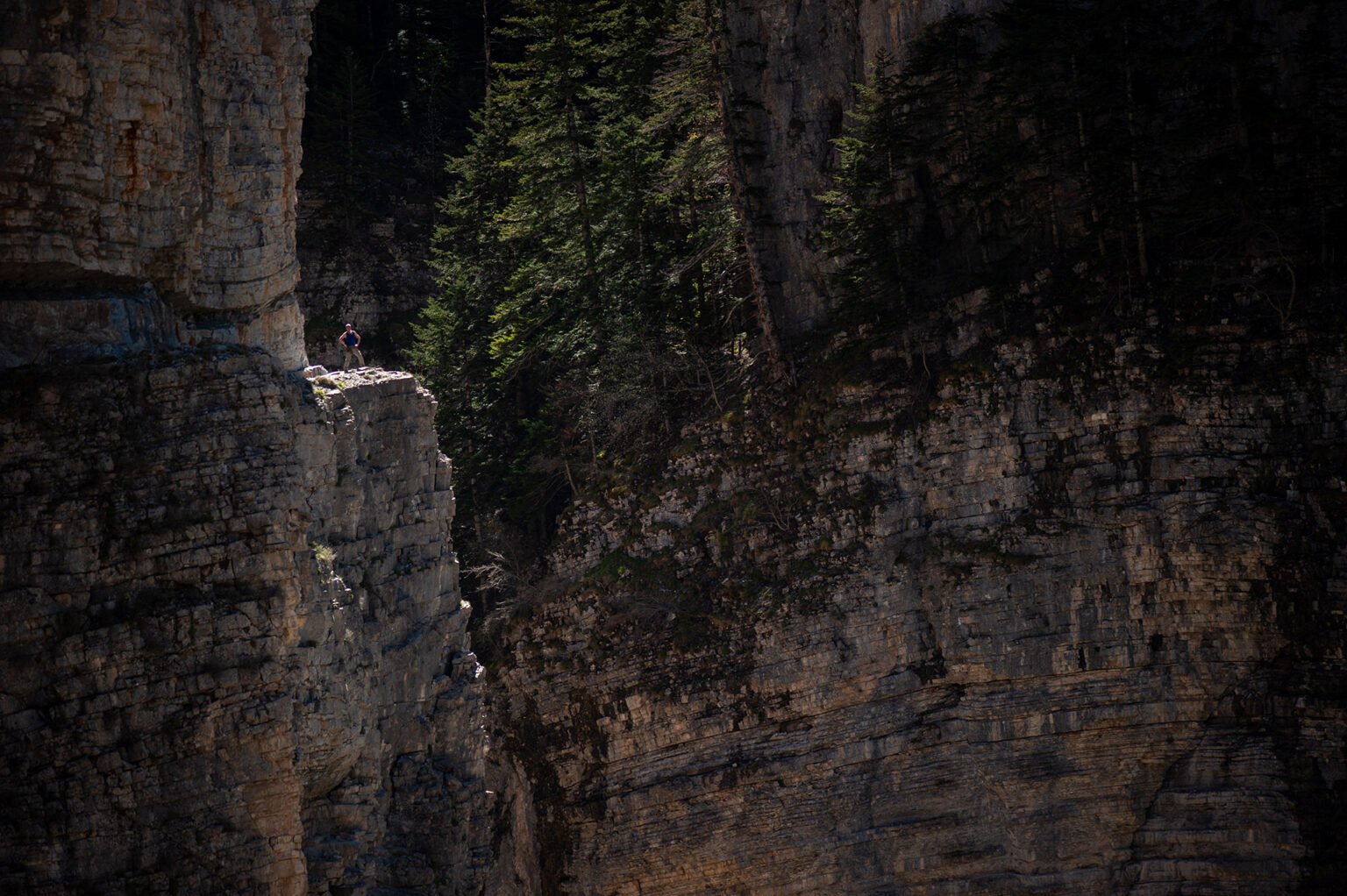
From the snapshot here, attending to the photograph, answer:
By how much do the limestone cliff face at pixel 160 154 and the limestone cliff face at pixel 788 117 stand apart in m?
15.7

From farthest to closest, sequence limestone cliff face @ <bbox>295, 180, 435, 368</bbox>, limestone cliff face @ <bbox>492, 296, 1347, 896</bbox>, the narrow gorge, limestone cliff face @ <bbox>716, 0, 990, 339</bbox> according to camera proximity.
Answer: limestone cliff face @ <bbox>295, 180, 435, 368</bbox> → limestone cliff face @ <bbox>716, 0, 990, 339</bbox> → limestone cliff face @ <bbox>492, 296, 1347, 896</bbox> → the narrow gorge

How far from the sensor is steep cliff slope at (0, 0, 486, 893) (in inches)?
674

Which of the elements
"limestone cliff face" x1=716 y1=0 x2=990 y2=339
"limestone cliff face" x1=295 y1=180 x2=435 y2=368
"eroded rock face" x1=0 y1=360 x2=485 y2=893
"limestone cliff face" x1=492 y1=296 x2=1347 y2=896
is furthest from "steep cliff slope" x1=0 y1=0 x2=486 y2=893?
"limestone cliff face" x1=295 y1=180 x2=435 y2=368

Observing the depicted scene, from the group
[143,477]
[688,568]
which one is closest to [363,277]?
[688,568]

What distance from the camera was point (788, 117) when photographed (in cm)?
3681

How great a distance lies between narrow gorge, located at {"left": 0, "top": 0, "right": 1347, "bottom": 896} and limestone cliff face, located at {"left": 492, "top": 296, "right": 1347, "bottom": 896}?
7cm

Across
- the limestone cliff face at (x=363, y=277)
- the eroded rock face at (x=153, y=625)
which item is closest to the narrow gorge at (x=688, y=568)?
the eroded rock face at (x=153, y=625)

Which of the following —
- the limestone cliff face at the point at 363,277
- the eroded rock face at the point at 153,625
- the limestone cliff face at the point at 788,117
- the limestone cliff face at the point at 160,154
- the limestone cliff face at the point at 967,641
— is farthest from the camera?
the limestone cliff face at the point at 363,277

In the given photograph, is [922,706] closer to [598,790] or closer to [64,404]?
[598,790]

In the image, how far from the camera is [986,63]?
33812mm

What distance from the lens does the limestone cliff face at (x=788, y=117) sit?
36344 mm

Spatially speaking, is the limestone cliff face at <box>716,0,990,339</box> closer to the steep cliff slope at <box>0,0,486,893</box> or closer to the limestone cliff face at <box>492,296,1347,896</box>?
the limestone cliff face at <box>492,296,1347,896</box>

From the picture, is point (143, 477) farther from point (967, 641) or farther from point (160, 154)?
point (967, 641)

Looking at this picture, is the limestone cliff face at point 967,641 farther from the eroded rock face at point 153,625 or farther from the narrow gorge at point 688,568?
the eroded rock face at point 153,625
